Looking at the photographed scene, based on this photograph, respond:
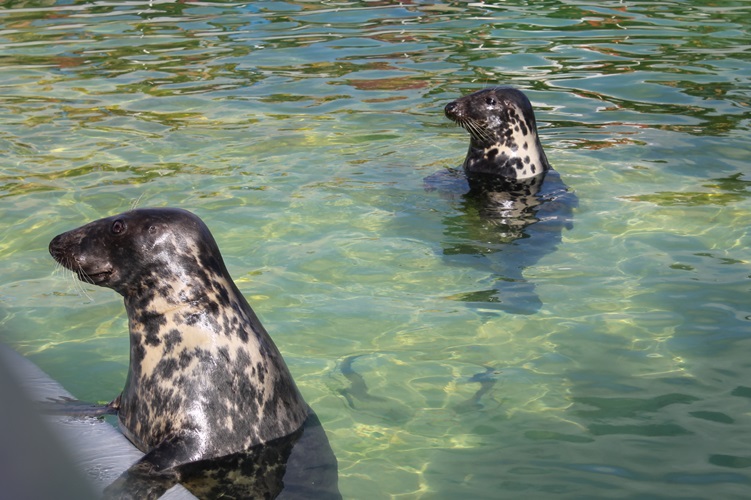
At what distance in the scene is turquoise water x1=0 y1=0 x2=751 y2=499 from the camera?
4.30 m

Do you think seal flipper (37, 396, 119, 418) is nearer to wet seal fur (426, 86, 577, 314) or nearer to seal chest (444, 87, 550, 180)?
wet seal fur (426, 86, 577, 314)

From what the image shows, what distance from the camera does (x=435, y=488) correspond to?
12.7ft

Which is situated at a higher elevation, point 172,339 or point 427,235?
point 172,339

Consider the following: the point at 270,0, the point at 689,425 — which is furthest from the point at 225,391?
the point at 270,0

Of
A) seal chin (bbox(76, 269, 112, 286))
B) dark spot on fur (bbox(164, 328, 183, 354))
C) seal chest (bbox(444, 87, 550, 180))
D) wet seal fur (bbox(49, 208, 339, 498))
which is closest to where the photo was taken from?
wet seal fur (bbox(49, 208, 339, 498))

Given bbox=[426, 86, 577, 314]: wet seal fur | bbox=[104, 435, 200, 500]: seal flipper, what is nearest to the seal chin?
bbox=[104, 435, 200, 500]: seal flipper

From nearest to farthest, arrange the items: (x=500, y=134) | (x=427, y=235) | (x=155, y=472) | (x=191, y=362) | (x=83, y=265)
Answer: (x=155, y=472)
(x=191, y=362)
(x=83, y=265)
(x=427, y=235)
(x=500, y=134)

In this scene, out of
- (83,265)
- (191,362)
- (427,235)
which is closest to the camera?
(191,362)

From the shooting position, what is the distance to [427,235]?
7020mm

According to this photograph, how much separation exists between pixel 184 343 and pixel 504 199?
13.5 ft

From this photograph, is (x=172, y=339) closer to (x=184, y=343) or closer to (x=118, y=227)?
(x=184, y=343)

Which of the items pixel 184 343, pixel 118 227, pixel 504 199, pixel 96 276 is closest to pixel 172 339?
pixel 184 343

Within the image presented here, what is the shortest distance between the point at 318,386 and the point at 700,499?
6.42ft

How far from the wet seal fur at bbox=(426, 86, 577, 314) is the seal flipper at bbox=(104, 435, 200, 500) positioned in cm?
260
